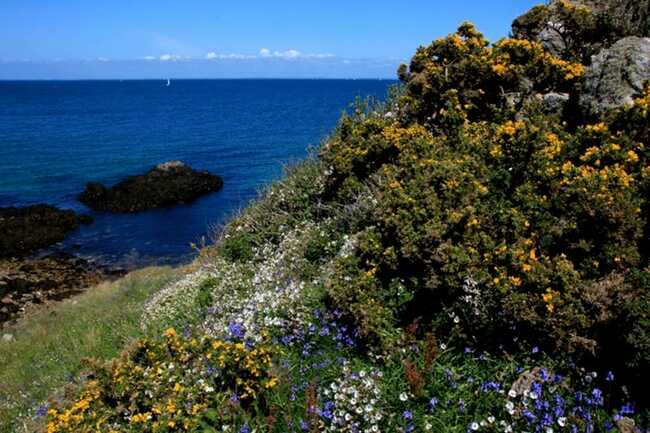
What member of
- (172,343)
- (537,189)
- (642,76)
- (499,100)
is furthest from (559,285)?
(499,100)

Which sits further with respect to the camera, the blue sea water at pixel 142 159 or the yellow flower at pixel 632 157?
the blue sea water at pixel 142 159

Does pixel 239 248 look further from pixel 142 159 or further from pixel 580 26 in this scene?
pixel 142 159

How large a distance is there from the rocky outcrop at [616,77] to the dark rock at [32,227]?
26.9 metres

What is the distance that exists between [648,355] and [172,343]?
496cm

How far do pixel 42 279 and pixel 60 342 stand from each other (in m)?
11.4

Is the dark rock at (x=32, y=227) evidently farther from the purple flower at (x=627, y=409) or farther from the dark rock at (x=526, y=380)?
the purple flower at (x=627, y=409)

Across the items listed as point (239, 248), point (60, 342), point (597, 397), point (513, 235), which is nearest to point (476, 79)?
point (513, 235)

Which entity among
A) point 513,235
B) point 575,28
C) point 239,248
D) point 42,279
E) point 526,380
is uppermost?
point 575,28

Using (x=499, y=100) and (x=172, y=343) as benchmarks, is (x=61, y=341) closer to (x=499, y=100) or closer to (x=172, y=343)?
(x=172, y=343)

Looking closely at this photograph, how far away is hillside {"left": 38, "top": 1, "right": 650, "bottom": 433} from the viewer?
481cm

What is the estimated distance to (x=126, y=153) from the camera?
5278 centimetres

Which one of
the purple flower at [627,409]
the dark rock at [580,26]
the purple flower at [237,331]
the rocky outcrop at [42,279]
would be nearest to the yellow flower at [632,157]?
the purple flower at [627,409]

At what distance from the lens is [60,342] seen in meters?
13.2

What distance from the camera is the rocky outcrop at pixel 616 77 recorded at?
716 centimetres
